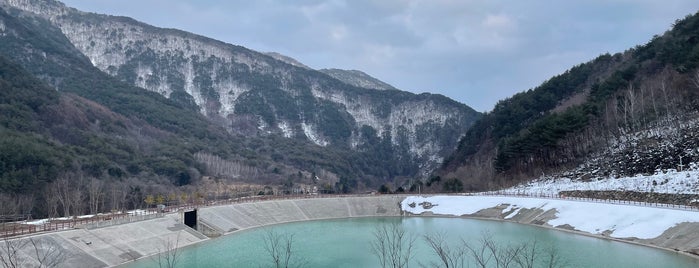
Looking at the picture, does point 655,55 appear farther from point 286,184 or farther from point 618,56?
point 286,184

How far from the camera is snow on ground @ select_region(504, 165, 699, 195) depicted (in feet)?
152

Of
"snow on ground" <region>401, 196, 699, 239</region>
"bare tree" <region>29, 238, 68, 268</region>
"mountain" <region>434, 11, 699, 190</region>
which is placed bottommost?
"bare tree" <region>29, 238, 68, 268</region>

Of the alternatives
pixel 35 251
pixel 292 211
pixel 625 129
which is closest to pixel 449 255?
pixel 35 251

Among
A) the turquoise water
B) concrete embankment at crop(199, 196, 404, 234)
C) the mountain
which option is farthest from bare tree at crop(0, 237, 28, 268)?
the mountain

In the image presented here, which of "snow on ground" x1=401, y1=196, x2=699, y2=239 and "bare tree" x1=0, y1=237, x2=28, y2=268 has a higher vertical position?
"snow on ground" x1=401, y1=196, x2=699, y2=239

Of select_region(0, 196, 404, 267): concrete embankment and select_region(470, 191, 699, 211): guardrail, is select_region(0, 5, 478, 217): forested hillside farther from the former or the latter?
select_region(470, 191, 699, 211): guardrail

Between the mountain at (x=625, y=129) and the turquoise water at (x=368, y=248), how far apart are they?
1788 cm

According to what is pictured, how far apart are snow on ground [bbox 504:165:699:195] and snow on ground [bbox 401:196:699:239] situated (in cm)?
450

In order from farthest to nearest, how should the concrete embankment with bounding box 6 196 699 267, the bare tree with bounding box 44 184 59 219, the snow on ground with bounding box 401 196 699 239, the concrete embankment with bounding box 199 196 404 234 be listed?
the concrete embankment with bounding box 199 196 404 234 < the bare tree with bounding box 44 184 59 219 < the snow on ground with bounding box 401 196 699 239 < the concrete embankment with bounding box 6 196 699 267

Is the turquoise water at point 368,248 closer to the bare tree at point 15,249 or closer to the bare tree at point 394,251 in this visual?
the bare tree at point 394,251

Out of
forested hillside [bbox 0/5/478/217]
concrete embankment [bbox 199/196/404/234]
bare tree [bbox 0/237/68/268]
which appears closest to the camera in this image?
bare tree [bbox 0/237/68/268]

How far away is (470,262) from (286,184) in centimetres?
10392

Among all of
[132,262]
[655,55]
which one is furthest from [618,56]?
[132,262]

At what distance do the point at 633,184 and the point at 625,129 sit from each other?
23698 mm
